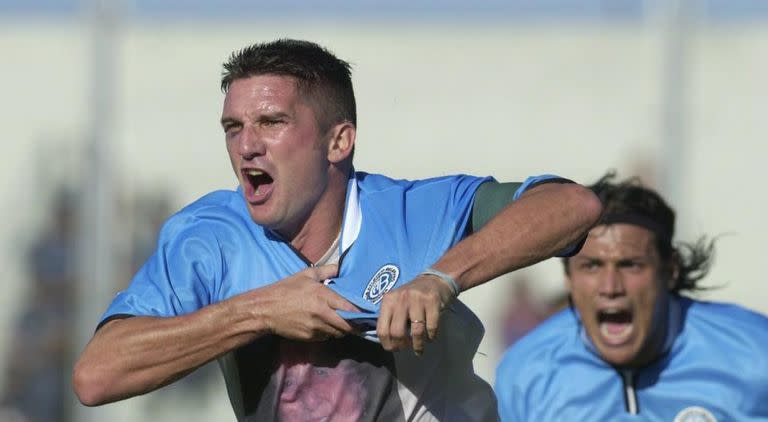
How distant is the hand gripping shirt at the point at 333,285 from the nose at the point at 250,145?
0.88 ft

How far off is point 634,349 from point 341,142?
6.82 ft

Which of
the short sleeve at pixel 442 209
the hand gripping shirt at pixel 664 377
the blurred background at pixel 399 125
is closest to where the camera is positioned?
the short sleeve at pixel 442 209

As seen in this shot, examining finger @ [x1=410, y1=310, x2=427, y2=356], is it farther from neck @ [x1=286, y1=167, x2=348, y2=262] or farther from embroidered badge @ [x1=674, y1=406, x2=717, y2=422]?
embroidered badge @ [x1=674, y1=406, x2=717, y2=422]

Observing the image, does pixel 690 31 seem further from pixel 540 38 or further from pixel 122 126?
pixel 122 126

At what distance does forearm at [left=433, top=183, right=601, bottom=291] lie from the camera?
12.7 ft

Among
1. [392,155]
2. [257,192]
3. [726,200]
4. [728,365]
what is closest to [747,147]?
[726,200]

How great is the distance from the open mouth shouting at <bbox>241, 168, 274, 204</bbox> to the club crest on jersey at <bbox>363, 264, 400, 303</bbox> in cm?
36

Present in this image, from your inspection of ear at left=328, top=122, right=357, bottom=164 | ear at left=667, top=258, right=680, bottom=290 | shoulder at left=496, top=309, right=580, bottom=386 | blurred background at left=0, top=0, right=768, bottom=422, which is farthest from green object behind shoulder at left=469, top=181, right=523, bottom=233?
blurred background at left=0, top=0, right=768, bottom=422

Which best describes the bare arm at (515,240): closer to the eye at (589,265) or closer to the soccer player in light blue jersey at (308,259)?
the soccer player in light blue jersey at (308,259)

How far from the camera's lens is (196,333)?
3.90m

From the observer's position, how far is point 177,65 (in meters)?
12.4

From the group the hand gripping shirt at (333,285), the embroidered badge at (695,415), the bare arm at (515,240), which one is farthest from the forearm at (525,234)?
the embroidered badge at (695,415)

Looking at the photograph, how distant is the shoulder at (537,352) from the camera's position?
20.0 ft

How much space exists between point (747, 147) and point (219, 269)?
353 inches
